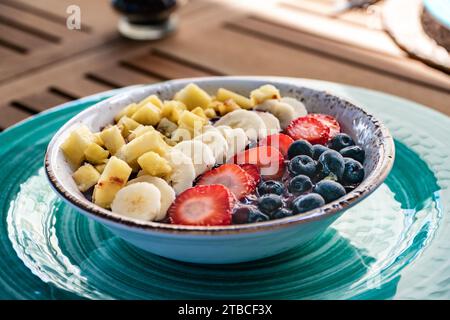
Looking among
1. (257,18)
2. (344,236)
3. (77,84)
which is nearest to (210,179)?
(344,236)

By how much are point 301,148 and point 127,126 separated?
27cm

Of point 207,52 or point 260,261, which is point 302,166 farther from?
point 207,52

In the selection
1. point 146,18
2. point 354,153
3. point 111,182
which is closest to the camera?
point 111,182

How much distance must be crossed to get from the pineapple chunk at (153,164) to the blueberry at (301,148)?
191 millimetres

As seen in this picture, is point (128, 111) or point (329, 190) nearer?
point (329, 190)

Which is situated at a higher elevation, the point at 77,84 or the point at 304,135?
the point at 304,135

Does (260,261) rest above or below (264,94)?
below

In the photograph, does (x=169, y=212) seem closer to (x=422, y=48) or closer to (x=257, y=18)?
(x=422, y=48)

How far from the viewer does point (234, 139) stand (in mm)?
1020

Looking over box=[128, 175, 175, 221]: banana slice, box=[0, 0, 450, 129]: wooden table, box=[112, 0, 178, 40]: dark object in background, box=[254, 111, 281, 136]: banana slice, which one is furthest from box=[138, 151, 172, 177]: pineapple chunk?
box=[112, 0, 178, 40]: dark object in background

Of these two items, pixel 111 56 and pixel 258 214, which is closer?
pixel 258 214

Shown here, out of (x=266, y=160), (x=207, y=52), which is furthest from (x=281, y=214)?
(x=207, y=52)
